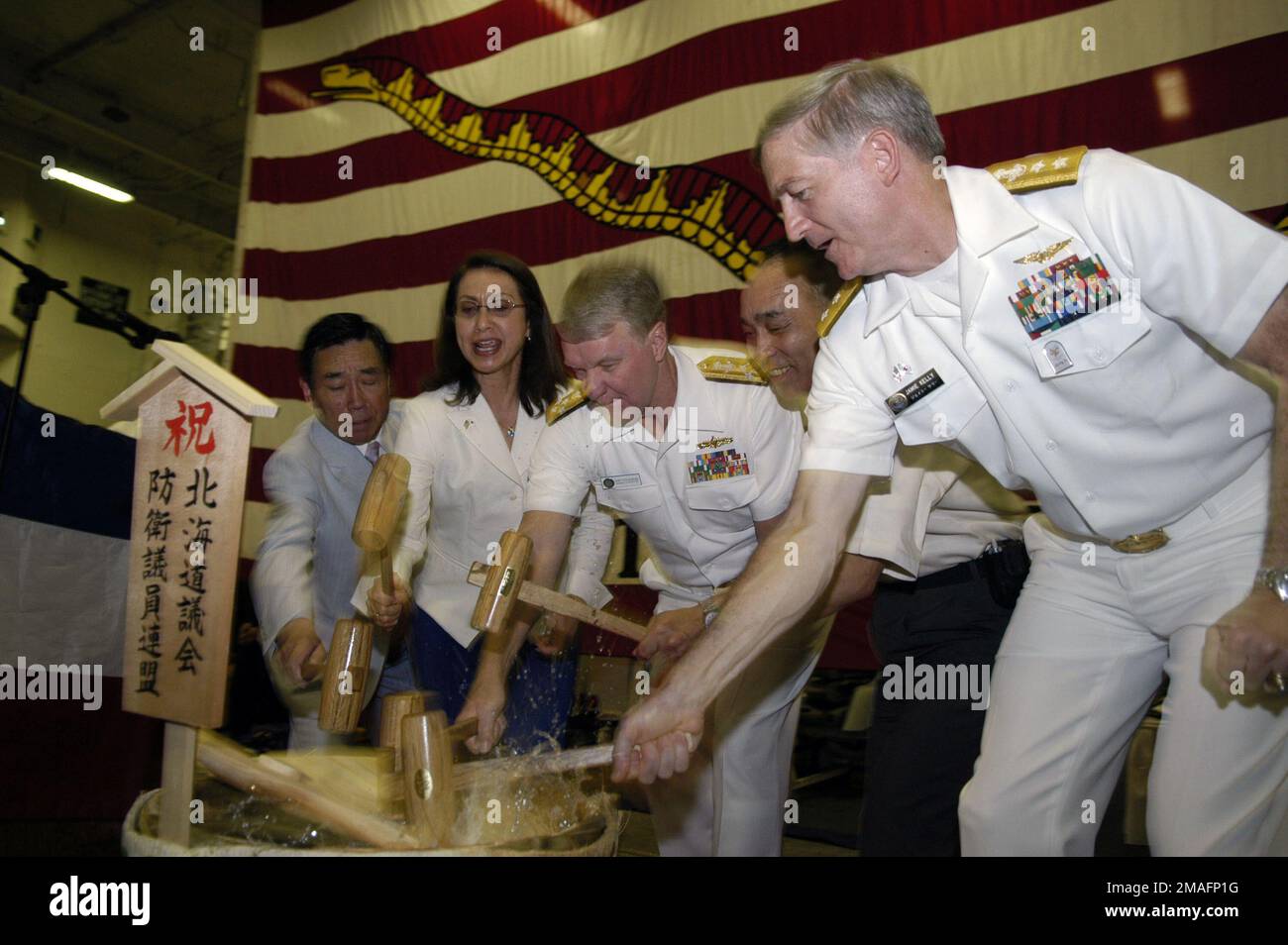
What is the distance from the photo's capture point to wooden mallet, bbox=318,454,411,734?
1589mm

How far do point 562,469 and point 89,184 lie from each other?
6.17 meters

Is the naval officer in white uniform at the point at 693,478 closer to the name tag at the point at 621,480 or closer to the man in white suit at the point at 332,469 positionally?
the name tag at the point at 621,480

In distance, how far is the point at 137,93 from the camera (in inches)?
241

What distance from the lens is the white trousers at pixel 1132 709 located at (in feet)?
3.58

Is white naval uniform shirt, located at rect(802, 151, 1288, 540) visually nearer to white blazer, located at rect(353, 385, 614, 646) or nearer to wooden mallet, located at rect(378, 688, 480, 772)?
wooden mallet, located at rect(378, 688, 480, 772)

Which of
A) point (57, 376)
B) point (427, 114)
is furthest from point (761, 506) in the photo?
point (57, 376)

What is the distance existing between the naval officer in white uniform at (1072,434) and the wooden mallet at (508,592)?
599 millimetres

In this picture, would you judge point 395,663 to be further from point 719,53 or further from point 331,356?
point 719,53

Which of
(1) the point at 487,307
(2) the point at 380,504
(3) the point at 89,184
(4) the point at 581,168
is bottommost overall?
(2) the point at 380,504

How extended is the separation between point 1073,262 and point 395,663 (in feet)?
6.77

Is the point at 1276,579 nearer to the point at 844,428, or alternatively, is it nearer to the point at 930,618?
the point at 844,428

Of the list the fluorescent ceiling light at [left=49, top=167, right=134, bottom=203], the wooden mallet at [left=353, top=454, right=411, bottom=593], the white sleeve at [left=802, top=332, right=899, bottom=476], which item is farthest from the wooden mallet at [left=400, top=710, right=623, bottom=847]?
the fluorescent ceiling light at [left=49, top=167, right=134, bottom=203]

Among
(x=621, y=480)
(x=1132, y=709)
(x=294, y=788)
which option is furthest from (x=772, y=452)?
(x=294, y=788)
